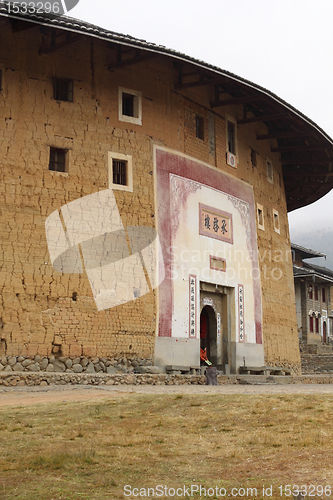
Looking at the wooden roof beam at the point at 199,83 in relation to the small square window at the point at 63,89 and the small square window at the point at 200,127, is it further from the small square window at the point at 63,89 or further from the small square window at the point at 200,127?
the small square window at the point at 63,89

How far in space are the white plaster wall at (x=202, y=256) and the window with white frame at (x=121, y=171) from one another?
1.58 metres

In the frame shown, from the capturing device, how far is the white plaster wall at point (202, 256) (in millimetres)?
18125

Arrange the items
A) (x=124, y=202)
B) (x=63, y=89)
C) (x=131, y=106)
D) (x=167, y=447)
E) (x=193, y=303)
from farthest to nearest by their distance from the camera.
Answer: (x=193, y=303)
(x=131, y=106)
(x=124, y=202)
(x=63, y=89)
(x=167, y=447)

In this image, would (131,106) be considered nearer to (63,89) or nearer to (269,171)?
(63,89)

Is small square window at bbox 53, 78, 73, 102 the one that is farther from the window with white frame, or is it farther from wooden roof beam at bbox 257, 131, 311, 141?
wooden roof beam at bbox 257, 131, 311, 141

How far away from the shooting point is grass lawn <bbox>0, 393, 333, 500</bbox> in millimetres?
5609

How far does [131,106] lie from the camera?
59.9ft

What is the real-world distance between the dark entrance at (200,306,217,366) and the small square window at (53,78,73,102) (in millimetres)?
7781

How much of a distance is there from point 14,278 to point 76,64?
6.19 metres

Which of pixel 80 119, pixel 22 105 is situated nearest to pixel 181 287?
pixel 80 119

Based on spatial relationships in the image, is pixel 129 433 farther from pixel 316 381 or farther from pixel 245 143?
pixel 245 143

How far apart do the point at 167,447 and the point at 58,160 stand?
11.0m

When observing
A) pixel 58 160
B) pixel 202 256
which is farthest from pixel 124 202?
pixel 202 256

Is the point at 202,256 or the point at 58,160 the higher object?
the point at 58,160
